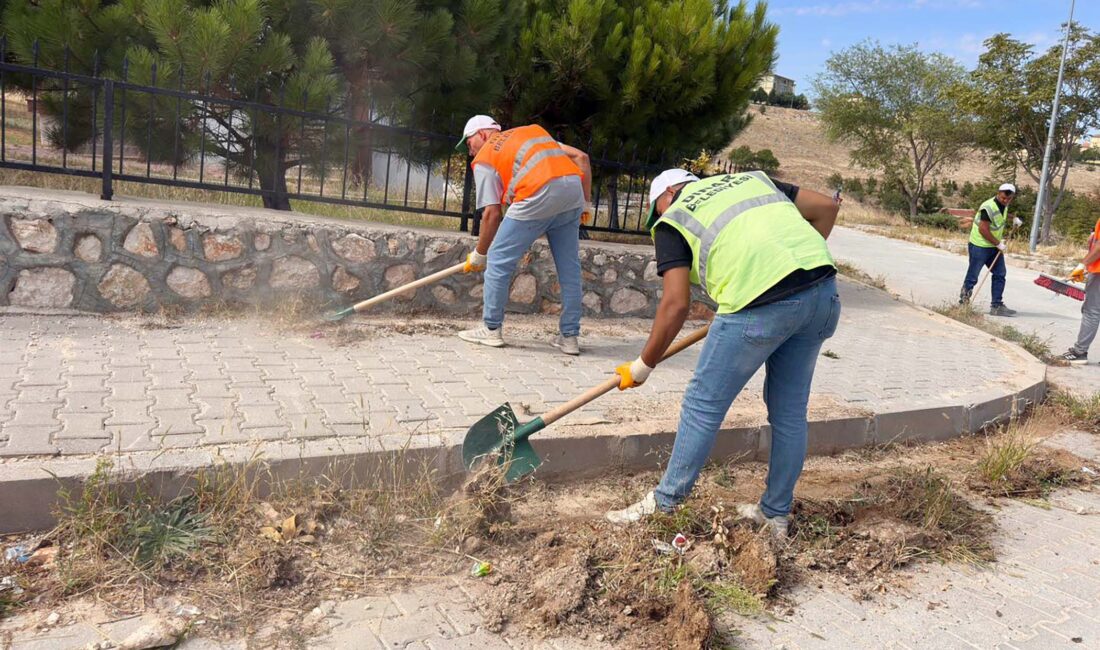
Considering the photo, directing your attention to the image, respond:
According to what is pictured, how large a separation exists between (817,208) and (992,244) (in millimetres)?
8207

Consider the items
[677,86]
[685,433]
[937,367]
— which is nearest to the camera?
[685,433]

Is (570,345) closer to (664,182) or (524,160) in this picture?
(524,160)

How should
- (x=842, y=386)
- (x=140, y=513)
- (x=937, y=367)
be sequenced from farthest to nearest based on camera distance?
1. (x=937, y=367)
2. (x=842, y=386)
3. (x=140, y=513)

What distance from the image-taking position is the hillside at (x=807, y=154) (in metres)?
49.6

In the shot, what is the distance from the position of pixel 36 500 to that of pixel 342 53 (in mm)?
5149

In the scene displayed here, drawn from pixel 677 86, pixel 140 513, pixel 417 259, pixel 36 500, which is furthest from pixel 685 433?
pixel 677 86

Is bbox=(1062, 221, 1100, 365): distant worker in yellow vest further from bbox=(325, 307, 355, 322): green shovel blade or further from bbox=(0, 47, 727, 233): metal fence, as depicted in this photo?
bbox=(325, 307, 355, 322): green shovel blade

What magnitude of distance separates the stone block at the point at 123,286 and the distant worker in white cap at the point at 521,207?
6.73ft

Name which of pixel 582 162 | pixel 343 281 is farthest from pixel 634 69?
pixel 343 281

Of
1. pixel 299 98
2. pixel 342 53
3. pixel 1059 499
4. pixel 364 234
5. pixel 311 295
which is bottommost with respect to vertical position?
pixel 1059 499

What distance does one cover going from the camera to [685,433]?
324 cm

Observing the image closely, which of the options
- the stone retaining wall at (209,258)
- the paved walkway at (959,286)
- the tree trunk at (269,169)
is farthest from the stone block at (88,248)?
the paved walkway at (959,286)

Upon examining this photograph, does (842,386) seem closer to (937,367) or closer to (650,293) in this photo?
(937,367)

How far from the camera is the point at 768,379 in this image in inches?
134
